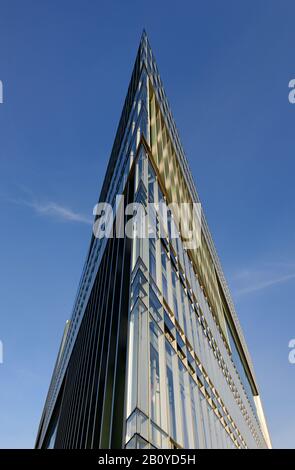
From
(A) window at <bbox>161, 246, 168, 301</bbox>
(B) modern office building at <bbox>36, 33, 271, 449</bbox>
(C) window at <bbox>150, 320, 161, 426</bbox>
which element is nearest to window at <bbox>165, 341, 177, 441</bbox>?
(B) modern office building at <bbox>36, 33, 271, 449</bbox>

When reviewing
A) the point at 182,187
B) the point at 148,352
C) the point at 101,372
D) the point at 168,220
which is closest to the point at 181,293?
the point at 168,220

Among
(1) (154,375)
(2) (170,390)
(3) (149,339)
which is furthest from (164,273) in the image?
(1) (154,375)

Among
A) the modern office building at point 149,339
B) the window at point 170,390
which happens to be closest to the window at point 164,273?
the modern office building at point 149,339

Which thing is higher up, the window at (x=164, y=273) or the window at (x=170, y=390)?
the window at (x=164, y=273)

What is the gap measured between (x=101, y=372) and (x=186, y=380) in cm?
308

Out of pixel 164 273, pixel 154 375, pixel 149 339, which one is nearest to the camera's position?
pixel 154 375

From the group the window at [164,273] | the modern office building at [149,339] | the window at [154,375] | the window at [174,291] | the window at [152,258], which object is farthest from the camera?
the window at [174,291]

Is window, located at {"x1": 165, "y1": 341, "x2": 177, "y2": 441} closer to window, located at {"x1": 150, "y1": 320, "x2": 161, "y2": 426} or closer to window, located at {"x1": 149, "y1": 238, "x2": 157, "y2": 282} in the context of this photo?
window, located at {"x1": 150, "y1": 320, "x2": 161, "y2": 426}

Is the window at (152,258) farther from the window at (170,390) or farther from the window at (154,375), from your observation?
the window at (170,390)

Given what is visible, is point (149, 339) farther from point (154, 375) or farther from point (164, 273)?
point (164, 273)

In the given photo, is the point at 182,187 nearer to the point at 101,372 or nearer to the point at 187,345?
the point at 187,345

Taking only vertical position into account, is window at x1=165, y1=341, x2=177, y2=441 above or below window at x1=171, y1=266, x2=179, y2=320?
below

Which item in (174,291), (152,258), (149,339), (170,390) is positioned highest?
(152,258)
